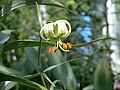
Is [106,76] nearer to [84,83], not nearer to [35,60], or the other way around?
[35,60]

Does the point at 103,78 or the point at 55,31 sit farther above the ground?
the point at 55,31

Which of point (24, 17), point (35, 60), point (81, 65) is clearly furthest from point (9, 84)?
point (24, 17)

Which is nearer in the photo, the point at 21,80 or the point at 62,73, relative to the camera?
the point at 21,80

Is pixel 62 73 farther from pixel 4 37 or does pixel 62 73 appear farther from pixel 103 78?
pixel 4 37

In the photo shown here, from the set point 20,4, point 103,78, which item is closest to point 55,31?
point 20,4

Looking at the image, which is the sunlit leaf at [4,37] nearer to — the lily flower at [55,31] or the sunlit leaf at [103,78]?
the lily flower at [55,31]

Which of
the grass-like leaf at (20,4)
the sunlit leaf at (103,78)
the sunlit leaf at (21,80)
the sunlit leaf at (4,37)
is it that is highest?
the grass-like leaf at (20,4)

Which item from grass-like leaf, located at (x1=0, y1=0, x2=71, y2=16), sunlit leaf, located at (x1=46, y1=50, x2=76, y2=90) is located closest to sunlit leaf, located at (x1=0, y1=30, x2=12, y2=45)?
grass-like leaf, located at (x1=0, y1=0, x2=71, y2=16)

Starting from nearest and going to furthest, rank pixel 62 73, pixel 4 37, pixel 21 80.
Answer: pixel 21 80, pixel 4 37, pixel 62 73

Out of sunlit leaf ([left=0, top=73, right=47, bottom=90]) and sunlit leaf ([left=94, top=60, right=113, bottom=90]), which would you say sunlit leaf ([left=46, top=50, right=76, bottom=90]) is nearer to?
sunlit leaf ([left=94, top=60, right=113, bottom=90])

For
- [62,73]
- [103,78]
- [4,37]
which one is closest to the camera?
[4,37]

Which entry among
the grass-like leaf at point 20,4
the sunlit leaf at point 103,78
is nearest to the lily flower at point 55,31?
the grass-like leaf at point 20,4

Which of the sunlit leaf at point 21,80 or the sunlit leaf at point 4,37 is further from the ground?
the sunlit leaf at point 4,37
